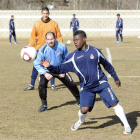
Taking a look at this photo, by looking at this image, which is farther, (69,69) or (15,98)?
(15,98)

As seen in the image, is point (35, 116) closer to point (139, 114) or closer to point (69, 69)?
point (69, 69)

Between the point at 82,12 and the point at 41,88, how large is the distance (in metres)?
30.1

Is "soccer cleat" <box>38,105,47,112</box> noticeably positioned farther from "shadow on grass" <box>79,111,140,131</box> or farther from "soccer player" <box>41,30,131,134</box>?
"soccer player" <box>41,30,131,134</box>

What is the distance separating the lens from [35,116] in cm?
692

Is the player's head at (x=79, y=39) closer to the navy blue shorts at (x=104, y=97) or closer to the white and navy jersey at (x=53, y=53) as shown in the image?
the navy blue shorts at (x=104, y=97)

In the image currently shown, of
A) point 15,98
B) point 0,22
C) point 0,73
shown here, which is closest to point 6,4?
point 0,22

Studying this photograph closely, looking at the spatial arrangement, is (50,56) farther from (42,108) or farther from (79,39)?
(79,39)

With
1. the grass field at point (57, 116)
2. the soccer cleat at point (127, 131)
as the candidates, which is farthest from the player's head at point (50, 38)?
the soccer cleat at point (127, 131)

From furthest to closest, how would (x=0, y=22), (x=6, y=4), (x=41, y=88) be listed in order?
(x=6, y=4) → (x=0, y=22) → (x=41, y=88)

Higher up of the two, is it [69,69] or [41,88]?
[69,69]

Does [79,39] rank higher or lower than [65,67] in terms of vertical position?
higher

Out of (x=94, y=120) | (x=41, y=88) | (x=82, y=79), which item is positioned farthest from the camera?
(x=41, y=88)

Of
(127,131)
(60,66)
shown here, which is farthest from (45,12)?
(127,131)

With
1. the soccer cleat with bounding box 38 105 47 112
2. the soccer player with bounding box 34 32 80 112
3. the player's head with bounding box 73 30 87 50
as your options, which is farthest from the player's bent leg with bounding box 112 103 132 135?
the soccer cleat with bounding box 38 105 47 112
